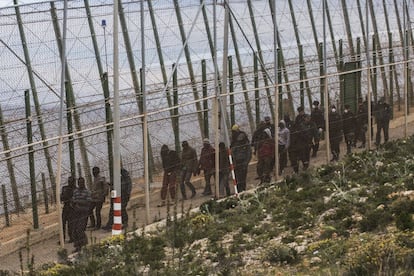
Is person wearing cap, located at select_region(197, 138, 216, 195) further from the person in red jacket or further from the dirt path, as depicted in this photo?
the person in red jacket

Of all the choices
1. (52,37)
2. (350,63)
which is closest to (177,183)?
(52,37)

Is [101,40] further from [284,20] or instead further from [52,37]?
[284,20]

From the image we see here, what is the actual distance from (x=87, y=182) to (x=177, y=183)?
1.85 m

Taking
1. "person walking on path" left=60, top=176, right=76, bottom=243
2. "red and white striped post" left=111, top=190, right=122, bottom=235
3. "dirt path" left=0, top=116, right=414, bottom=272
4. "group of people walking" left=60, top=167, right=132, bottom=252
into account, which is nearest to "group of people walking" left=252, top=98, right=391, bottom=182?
"dirt path" left=0, top=116, right=414, bottom=272

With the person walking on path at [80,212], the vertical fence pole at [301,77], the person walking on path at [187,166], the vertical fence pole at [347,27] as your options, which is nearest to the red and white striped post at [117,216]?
the person walking on path at [80,212]

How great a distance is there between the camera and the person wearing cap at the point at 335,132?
21.6 meters

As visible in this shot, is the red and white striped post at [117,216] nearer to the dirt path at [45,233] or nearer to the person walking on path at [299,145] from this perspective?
the dirt path at [45,233]

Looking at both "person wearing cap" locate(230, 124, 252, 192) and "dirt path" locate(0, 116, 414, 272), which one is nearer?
"dirt path" locate(0, 116, 414, 272)

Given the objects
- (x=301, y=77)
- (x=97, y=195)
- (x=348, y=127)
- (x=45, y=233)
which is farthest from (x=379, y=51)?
(x=45, y=233)

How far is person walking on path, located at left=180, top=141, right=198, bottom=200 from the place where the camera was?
55.6 feet

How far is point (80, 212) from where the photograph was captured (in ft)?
47.5

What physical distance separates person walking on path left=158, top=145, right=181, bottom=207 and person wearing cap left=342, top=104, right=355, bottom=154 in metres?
6.25

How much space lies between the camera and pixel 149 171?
16.6 m

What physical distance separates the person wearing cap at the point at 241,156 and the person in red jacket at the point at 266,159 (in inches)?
16.6
